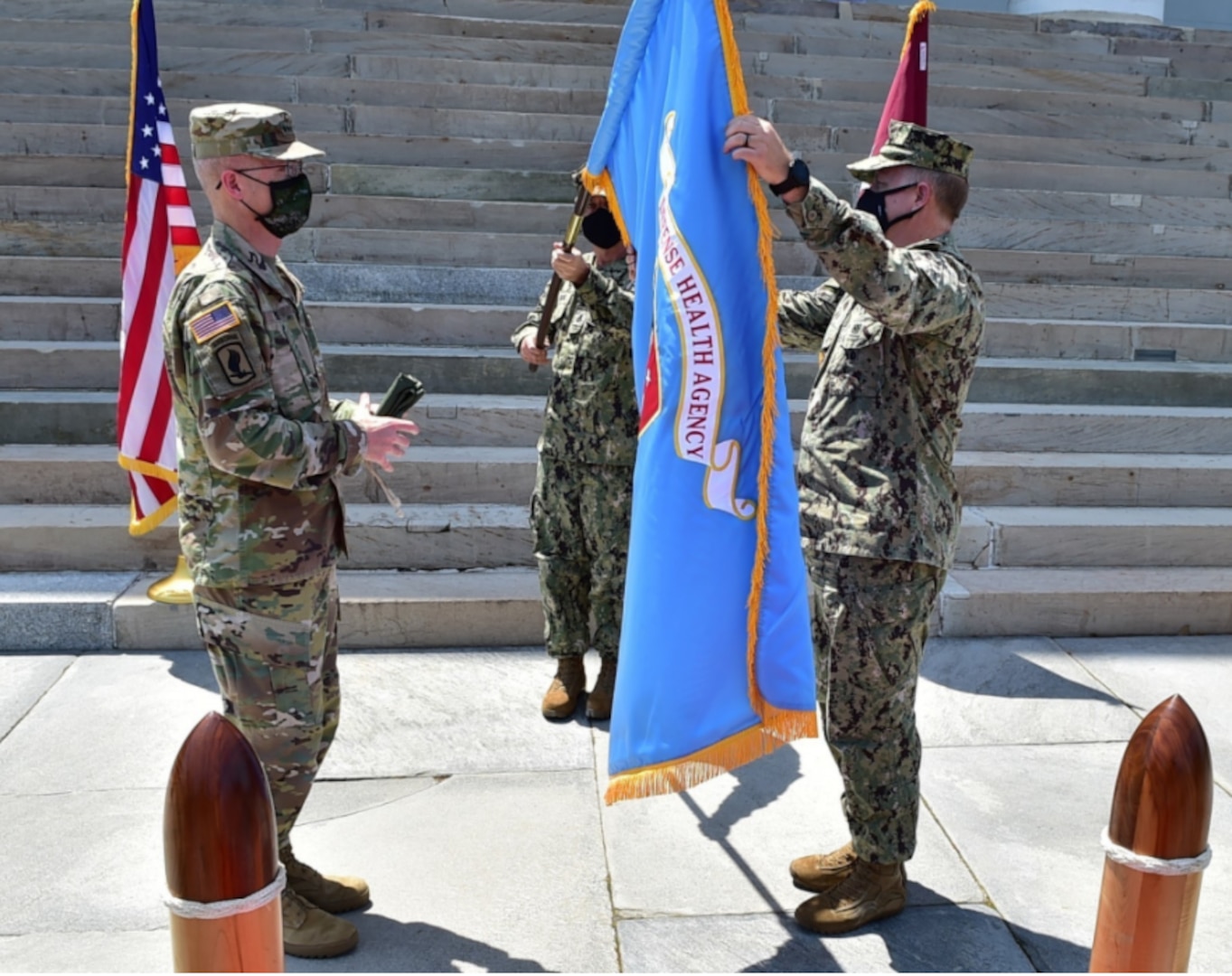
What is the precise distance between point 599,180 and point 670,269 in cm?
48

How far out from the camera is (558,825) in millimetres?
3379

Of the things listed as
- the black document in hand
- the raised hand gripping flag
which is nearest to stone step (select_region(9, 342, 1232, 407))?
the black document in hand

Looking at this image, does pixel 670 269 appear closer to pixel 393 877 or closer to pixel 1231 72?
→ pixel 393 877

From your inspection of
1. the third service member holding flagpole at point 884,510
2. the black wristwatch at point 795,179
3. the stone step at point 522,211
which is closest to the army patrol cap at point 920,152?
the third service member holding flagpole at point 884,510

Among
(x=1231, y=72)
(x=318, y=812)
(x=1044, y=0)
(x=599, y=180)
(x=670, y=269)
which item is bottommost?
(x=318, y=812)

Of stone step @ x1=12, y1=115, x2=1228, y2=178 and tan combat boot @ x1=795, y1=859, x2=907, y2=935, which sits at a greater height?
stone step @ x1=12, y1=115, x2=1228, y2=178

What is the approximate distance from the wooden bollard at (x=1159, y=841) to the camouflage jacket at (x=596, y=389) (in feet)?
8.39

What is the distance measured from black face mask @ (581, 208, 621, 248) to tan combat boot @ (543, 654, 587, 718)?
5.12ft

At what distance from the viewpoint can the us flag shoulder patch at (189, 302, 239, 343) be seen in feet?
7.97

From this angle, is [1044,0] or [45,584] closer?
[45,584]

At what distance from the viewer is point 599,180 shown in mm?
2992

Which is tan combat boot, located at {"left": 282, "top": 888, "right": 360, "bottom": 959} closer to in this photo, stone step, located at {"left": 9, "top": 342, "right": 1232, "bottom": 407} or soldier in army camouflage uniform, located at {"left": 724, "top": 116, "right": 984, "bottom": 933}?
soldier in army camouflage uniform, located at {"left": 724, "top": 116, "right": 984, "bottom": 933}

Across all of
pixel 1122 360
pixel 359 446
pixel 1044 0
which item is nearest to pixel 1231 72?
pixel 1044 0

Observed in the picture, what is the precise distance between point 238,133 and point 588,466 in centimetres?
182
